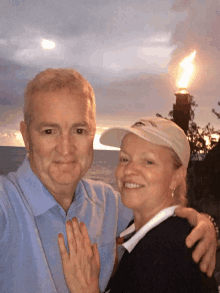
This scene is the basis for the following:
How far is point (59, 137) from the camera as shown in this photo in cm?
271

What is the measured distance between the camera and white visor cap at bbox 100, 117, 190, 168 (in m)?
2.44

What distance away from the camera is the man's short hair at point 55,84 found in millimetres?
2744

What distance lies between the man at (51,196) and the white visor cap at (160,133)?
0.38 m

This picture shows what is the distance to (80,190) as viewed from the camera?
317 centimetres

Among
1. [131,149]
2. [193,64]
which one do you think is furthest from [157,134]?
[193,64]

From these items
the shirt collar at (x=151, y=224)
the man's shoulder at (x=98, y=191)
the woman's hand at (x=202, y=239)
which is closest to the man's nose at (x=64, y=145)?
the man's shoulder at (x=98, y=191)

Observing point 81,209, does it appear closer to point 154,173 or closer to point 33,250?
point 33,250

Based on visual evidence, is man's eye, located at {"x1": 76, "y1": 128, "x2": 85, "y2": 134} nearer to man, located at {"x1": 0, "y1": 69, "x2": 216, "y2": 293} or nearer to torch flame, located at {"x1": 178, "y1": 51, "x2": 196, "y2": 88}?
man, located at {"x1": 0, "y1": 69, "x2": 216, "y2": 293}

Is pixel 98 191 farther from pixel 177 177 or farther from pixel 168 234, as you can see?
pixel 168 234

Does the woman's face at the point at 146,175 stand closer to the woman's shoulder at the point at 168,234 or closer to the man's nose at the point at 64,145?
the woman's shoulder at the point at 168,234

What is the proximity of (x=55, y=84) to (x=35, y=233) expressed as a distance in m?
1.49

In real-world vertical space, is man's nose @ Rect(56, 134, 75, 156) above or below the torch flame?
below

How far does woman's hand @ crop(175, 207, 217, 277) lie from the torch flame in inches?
170

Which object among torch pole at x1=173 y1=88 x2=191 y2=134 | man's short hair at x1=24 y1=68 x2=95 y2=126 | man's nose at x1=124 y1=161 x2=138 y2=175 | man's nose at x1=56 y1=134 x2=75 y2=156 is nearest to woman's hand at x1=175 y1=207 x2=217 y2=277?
man's nose at x1=124 y1=161 x2=138 y2=175
